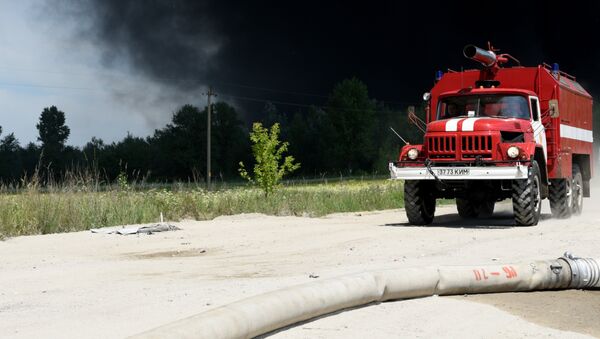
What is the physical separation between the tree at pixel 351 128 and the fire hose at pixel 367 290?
10442 cm

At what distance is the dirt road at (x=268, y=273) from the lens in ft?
22.7

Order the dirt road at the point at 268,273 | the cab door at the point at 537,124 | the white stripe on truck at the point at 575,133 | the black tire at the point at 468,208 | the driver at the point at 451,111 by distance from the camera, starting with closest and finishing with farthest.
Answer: the dirt road at the point at 268,273
the cab door at the point at 537,124
the driver at the point at 451,111
the white stripe on truck at the point at 575,133
the black tire at the point at 468,208

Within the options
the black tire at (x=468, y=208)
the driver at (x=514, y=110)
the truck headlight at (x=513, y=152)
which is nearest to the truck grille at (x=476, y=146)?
the truck headlight at (x=513, y=152)

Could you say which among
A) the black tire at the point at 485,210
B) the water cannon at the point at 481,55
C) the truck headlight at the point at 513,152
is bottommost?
the black tire at the point at 485,210

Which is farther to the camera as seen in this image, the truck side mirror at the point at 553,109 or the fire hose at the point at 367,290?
the truck side mirror at the point at 553,109

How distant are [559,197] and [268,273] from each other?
11814 millimetres

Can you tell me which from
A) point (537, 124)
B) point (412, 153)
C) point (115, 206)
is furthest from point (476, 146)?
point (115, 206)

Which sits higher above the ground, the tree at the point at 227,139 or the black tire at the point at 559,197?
the tree at the point at 227,139

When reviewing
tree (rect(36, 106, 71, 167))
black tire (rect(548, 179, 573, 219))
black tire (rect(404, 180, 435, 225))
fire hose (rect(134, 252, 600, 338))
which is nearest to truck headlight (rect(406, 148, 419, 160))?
black tire (rect(404, 180, 435, 225))

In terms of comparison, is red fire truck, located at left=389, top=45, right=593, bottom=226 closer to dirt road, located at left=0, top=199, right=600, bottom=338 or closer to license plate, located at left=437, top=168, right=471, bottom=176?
license plate, located at left=437, top=168, right=471, bottom=176

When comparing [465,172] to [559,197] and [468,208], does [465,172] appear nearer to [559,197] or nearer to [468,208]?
[559,197]

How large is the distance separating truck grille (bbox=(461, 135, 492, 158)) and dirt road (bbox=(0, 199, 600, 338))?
1524mm

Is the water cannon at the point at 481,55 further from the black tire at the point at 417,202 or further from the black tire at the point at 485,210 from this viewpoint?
the black tire at the point at 485,210

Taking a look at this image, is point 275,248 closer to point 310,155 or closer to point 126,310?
point 126,310
